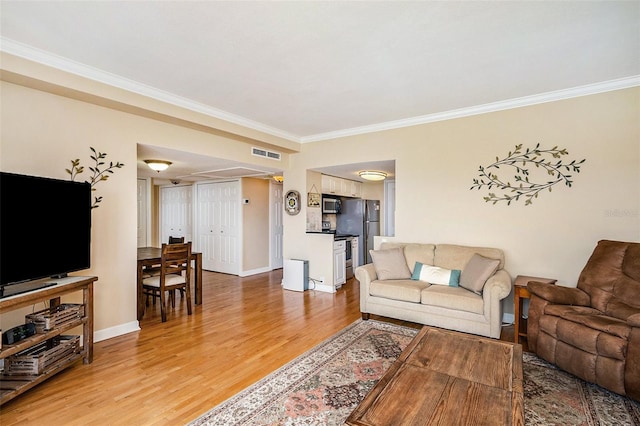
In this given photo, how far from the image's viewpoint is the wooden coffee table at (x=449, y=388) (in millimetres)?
1429

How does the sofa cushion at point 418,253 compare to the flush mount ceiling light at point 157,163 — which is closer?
the sofa cushion at point 418,253

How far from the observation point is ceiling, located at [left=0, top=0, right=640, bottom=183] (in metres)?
2.04

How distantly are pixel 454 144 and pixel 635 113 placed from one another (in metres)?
1.74

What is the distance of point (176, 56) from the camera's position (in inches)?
103

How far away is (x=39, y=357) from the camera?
90.8 inches

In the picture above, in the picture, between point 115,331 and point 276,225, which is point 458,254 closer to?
point 115,331

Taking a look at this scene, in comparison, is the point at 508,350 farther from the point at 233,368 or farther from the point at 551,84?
the point at 551,84

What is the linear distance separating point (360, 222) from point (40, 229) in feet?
17.4

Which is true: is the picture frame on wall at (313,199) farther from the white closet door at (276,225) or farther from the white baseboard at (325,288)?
the white closet door at (276,225)

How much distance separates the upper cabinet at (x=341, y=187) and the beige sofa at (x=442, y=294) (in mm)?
2553

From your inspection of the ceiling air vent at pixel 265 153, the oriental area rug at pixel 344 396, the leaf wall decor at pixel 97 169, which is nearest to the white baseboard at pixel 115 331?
the leaf wall decor at pixel 97 169

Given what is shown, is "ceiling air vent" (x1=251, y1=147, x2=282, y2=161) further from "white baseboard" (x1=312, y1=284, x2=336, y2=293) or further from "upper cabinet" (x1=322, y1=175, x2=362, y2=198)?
"white baseboard" (x1=312, y1=284, x2=336, y2=293)

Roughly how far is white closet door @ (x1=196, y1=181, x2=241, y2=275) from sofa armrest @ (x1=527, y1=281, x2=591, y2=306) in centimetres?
550

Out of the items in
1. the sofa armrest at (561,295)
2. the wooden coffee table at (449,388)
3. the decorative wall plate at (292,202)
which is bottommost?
the wooden coffee table at (449,388)
